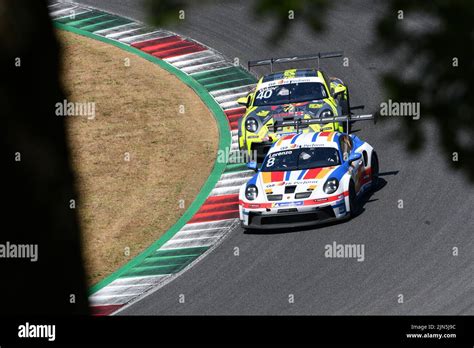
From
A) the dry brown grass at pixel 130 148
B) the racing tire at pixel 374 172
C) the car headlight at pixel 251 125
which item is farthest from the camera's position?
the car headlight at pixel 251 125

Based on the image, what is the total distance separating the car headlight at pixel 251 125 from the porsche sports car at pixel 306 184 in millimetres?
1549

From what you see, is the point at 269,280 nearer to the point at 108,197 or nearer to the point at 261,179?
the point at 261,179

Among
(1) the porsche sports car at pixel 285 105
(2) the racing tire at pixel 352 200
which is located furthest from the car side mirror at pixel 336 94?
(2) the racing tire at pixel 352 200

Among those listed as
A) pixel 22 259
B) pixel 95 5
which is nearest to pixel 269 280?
pixel 22 259

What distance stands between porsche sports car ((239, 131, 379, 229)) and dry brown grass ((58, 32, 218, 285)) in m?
2.09

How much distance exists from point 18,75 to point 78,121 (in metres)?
18.0

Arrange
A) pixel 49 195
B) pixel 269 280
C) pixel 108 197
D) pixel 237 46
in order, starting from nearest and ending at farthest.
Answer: pixel 49 195 < pixel 269 280 < pixel 108 197 < pixel 237 46

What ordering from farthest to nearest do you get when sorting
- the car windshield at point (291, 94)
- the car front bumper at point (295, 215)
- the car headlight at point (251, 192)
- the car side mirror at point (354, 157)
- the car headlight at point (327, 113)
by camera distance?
the car windshield at point (291, 94) < the car headlight at point (327, 113) < the car side mirror at point (354, 157) < the car headlight at point (251, 192) < the car front bumper at point (295, 215)

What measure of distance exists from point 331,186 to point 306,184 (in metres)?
0.37

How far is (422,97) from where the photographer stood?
4.65 meters

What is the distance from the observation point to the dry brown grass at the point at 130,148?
15.8 meters

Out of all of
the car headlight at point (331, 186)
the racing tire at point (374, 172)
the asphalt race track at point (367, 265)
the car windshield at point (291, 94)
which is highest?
the car windshield at point (291, 94)

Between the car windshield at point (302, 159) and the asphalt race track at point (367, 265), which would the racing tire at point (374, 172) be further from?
the car windshield at point (302, 159)

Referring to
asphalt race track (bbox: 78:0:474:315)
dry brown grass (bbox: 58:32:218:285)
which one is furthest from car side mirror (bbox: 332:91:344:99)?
dry brown grass (bbox: 58:32:218:285)
